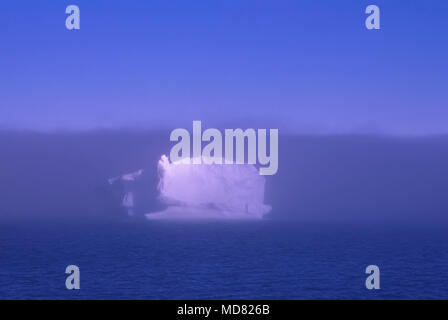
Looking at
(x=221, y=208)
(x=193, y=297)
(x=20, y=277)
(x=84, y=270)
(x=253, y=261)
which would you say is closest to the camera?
(x=193, y=297)

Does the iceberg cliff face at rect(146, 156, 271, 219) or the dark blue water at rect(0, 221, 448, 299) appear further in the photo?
the iceberg cliff face at rect(146, 156, 271, 219)

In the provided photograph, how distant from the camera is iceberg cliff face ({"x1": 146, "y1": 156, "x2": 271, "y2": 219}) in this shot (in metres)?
135

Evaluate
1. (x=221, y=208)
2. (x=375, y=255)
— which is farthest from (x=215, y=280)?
(x=221, y=208)

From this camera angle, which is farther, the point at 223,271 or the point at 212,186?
A: the point at 212,186

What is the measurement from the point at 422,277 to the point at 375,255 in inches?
1066

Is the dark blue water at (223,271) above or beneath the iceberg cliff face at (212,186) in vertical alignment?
beneath

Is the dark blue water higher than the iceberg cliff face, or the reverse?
the iceberg cliff face

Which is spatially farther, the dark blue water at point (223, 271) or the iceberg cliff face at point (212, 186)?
the iceberg cliff face at point (212, 186)

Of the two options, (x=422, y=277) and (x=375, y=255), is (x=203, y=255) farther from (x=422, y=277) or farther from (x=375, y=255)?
(x=422, y=277)

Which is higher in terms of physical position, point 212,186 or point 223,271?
point 212,186

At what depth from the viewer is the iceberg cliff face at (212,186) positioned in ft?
444

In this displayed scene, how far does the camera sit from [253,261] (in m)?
81.5

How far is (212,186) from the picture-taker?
141 meters
